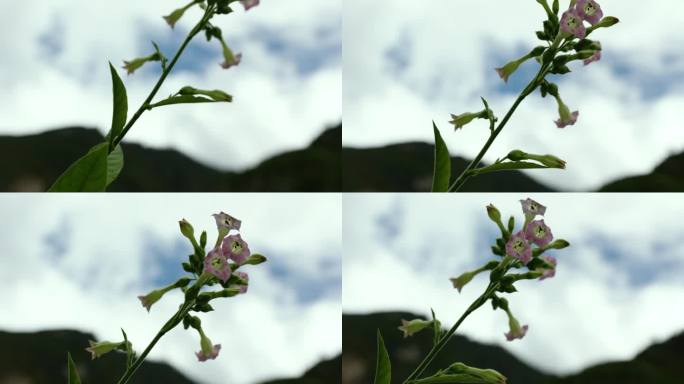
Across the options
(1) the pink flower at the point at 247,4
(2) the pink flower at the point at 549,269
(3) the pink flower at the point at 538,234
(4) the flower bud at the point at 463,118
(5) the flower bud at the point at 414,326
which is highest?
(1) the pink flower at the point at 247,4

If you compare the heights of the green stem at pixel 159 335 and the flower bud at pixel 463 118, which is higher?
the flower bud at pixel 463 118

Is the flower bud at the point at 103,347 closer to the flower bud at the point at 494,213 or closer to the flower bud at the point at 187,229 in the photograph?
the flower bud at the point at 187,229

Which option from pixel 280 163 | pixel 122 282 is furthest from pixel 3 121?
pixel 280 163

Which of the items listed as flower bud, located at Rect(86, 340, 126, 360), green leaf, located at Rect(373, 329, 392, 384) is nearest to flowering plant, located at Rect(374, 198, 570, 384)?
green leaf, located at Rect(373, 329, 392, 384)

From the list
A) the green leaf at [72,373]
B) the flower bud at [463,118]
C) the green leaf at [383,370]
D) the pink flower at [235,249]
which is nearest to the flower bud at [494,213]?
the flower bud at [463,118]

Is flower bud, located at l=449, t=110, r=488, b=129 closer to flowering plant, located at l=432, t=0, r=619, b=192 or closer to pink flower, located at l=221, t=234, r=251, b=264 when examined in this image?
flowering plant, located at l=432, t=0, r=619, b=192

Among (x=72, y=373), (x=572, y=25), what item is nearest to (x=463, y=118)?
(x=572, y=25)
